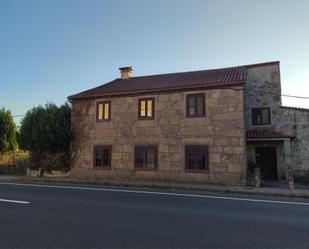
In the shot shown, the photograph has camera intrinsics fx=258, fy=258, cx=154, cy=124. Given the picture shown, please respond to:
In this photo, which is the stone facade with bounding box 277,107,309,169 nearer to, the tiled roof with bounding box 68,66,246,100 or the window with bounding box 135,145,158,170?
the tiled roof with bounding box 68,66,246,100

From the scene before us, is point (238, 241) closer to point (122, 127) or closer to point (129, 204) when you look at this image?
point (129, 204)

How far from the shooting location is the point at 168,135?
15.6 meters

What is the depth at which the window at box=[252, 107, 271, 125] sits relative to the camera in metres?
19.0

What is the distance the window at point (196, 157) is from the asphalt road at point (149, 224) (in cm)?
608

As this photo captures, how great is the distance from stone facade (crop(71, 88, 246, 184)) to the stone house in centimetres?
5

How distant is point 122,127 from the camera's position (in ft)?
55.0

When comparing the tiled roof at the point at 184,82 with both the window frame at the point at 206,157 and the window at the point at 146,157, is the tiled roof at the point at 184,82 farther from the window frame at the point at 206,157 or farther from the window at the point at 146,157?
the window at the point at 146,157

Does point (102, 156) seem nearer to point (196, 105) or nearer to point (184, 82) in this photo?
point (196, 105)

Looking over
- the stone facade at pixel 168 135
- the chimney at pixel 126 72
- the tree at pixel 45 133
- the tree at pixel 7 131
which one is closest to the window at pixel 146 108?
the stone facade at pixel 168 135

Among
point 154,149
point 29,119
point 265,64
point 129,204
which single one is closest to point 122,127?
point 154,149

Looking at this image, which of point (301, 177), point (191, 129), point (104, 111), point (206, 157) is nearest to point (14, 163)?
point (104, 111)

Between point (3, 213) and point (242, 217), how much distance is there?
6151 millimetres

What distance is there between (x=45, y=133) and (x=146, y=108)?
6.90 meters

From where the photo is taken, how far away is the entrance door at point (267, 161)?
18.0 m
